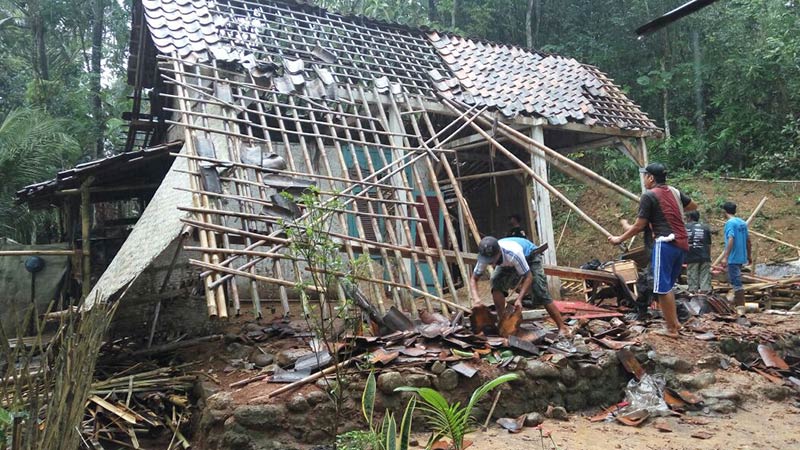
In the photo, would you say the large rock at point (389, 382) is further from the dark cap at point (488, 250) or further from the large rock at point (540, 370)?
the dark cap at point (488, 250)

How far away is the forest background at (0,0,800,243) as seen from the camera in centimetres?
1455

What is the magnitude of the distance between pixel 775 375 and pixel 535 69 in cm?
689

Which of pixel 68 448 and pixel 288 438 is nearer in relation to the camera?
pixel 68 448

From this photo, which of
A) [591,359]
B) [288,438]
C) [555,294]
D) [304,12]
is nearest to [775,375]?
[591,359]

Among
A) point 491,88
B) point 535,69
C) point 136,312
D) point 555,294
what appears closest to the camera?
point 136,312

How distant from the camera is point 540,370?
4.79 meters

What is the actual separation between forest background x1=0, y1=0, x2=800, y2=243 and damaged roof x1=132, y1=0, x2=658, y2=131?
16.9 ft

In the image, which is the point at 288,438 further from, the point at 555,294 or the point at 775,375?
the point at 555,294

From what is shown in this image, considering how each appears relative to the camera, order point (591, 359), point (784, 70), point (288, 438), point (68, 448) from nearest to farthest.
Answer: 1. point (68, 448)
2. point (288, 438)
3. point (591, 359)
4. point (784, 70)

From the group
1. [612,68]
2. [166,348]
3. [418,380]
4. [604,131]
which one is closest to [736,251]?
[604,131]

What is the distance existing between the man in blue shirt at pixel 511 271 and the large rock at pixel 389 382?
53.3 inches

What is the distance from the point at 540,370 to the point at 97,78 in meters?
15.1

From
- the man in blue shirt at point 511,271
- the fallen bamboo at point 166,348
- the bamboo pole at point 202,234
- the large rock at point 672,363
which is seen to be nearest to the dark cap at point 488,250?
the man in blue shirt at point 511,271

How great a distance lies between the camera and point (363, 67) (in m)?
8.89
